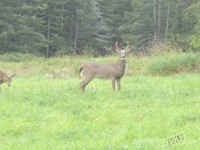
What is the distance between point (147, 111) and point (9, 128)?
3.03 m

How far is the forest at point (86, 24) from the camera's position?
46250 mm

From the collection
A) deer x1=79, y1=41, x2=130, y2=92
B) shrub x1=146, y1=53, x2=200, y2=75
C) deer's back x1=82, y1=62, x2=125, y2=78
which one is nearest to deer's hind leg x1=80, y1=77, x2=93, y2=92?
deer x1=79, y1=41, x2=130, y2=92

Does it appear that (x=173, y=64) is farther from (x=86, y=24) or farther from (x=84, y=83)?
(x=86, y=24)

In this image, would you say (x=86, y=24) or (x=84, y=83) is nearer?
(x=84, y=83)

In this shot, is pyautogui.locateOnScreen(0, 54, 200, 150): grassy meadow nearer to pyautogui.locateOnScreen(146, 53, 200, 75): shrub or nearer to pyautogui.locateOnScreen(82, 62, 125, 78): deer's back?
pyautogui.locateOnScreen(82, 62, 125, 78): deer's back

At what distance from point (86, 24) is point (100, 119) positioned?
4453cm

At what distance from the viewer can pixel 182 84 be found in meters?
15.4

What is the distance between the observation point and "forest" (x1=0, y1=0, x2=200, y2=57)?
1821 inches

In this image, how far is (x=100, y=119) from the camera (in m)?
9.74

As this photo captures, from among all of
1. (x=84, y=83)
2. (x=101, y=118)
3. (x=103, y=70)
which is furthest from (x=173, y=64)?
(x=101, y=118)

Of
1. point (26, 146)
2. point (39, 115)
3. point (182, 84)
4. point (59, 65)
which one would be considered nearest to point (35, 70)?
point (59, 65)

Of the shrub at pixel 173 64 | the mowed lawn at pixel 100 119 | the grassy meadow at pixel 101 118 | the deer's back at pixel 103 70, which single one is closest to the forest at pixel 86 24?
the shrub at pixel 173 64

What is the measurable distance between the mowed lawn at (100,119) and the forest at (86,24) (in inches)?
1298

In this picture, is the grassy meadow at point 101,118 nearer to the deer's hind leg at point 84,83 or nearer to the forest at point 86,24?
the deer's hind leg at point 84,83
